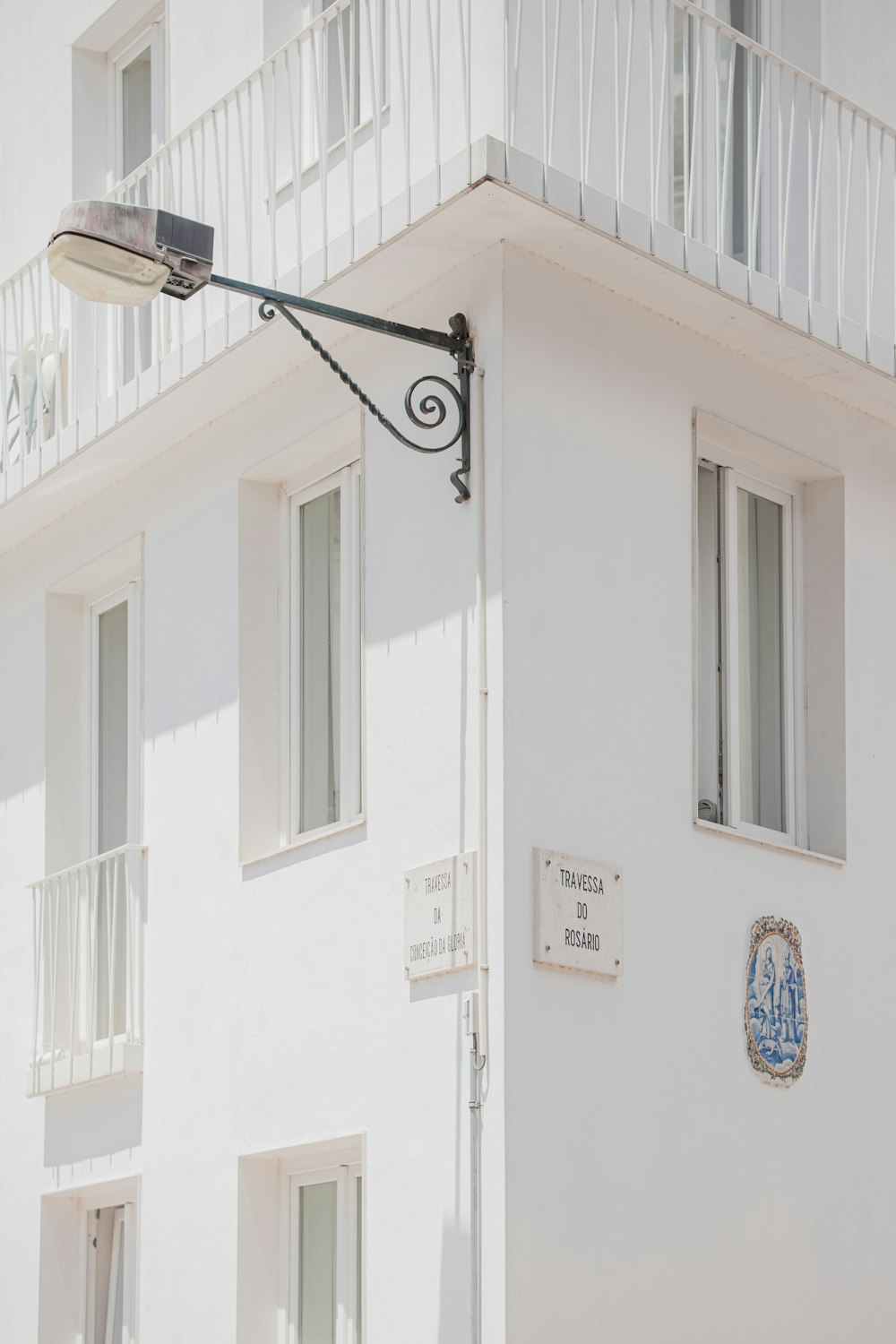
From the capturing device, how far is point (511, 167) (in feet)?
27.4

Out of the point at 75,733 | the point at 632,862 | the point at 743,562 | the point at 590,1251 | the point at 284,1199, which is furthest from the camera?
the point at 75,733

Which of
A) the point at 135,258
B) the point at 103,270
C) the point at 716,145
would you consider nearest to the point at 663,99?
the point at 716,145

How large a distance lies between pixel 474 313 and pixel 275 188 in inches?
61.8

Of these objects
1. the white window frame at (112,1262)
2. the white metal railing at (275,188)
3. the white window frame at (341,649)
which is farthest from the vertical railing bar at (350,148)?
the white window frame at (112,1262)

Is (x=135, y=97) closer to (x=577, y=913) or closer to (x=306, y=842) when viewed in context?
(x=306, y=842)

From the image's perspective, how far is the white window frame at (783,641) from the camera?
32.9 ft

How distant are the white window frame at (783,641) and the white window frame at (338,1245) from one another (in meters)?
2.37

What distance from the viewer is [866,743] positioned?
10312mm

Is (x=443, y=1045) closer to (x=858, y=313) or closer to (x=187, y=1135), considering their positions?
(x=187, y=1135)

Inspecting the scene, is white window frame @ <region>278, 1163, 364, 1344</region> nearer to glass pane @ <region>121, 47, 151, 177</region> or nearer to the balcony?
the balcony

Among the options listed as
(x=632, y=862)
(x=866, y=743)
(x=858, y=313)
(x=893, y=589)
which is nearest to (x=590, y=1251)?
(x=632, y=862)

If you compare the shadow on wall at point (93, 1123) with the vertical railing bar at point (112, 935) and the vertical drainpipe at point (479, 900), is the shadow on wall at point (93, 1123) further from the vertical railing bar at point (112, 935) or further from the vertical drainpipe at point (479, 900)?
the vertical drainpipe at point (479, 900)

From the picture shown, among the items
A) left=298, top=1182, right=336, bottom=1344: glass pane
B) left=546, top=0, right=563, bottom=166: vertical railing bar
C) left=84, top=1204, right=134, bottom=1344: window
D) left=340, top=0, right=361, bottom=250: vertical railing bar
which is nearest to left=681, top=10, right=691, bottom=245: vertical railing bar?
left=546, top=0, right=563, bottom=166: vertical railing bar

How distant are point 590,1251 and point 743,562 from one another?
3610 millimetres
